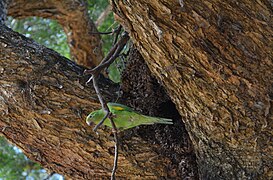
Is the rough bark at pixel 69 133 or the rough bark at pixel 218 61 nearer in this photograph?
the rough bark at pixel 218 61

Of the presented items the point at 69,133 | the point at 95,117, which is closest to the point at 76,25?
the point at 69,133

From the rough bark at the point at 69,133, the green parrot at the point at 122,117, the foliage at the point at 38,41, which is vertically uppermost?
the green parrot at the point at 122,117

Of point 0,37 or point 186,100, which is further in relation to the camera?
point 0,37

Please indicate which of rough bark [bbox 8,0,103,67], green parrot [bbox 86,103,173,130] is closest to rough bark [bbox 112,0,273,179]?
green parrot [bbox 86,103,173,130]

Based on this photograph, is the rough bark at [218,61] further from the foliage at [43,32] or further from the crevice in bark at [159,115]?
the foliage at [43,32]

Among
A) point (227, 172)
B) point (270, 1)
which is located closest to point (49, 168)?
point (227, 172)

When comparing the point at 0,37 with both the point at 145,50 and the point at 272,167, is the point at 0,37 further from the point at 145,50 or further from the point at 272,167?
the point at 272,167

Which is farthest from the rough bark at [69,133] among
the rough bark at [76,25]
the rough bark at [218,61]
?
the rough bark at [76,25]
